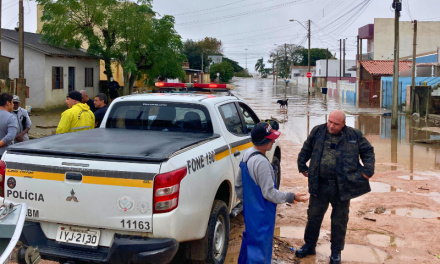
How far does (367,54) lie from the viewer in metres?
60.8

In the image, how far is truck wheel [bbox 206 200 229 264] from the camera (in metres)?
4.60

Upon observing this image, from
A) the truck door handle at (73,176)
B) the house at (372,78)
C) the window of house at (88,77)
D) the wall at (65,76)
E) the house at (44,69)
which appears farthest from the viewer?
the house at (372,78)

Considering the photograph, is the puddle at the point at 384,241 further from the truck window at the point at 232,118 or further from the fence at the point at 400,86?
the fence at the point at 400,86

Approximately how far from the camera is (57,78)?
2745 centimetres

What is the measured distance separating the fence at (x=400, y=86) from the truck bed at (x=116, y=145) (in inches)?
989

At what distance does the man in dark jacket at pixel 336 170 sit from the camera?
5031mm

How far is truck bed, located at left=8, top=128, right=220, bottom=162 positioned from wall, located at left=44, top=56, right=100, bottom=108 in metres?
22.1

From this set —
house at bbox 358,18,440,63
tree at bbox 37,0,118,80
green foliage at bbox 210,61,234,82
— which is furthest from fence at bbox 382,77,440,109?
green foliage at bbox 210,61,234,82

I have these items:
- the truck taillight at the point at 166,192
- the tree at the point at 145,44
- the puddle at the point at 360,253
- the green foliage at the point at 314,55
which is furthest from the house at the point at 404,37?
the green foliage at the point at 314,55

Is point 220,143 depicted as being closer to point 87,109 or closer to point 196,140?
point 196,140

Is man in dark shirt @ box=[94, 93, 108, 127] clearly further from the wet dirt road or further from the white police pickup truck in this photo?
the white police pickup truck

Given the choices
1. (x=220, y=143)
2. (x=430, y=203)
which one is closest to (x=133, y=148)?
(x=220, y=143)

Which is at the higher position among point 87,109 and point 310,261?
point 87,109

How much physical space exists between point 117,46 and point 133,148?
25830mm
